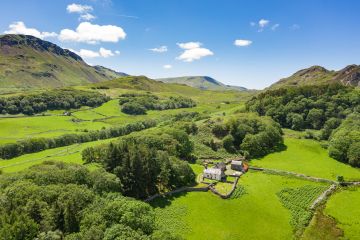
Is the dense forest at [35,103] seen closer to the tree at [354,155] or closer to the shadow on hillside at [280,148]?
the shadow on hillside at [280,148]

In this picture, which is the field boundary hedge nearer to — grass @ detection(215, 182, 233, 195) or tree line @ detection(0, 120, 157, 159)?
grass @ detection(215, 182, 233, 195)

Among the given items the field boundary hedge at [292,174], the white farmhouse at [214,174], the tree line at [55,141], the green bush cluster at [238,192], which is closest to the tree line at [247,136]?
the field boundary hedge at [292,174]

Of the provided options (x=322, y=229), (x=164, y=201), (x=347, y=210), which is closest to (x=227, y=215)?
(x=164, y=201)

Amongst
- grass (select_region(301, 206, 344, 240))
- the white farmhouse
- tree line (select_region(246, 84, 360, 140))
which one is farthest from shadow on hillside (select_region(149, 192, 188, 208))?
tree line (select_region(246, 84, 360, 140))

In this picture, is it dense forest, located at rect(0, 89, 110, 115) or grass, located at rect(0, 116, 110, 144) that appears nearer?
grass, located at rect(0, 116, 110, 144)

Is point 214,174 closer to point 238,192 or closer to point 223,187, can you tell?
point 223,187
